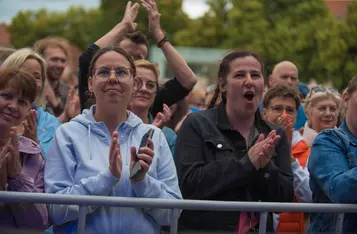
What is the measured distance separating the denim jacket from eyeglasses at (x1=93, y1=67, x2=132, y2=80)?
4.10 ft

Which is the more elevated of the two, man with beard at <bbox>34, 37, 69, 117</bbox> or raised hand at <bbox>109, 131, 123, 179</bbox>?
man with beard at <bbox>34, 37, 69, 117</bbox>

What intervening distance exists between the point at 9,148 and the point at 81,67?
174cm

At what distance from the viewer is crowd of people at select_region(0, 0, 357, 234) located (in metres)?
4.02

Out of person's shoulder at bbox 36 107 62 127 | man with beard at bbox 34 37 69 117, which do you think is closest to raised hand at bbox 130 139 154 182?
person's shoulder at bbox 36 107 62 127

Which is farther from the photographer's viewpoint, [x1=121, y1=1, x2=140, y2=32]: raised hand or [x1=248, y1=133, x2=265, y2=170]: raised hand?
[x1=121, y1=1, x2=140, y2=32]: raised hand

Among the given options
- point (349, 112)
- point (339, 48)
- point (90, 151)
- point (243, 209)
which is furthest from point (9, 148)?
point (339, 48)

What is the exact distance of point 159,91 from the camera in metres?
6.30

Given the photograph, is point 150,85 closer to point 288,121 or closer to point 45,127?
point 45,127

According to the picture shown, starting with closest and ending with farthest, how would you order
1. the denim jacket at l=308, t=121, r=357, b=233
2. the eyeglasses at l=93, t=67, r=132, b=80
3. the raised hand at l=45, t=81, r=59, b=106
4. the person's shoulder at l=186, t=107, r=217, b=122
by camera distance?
the denim jacket at l=308, t=121, r=357, b=233 → the eyeglasses at l=93, t=67, r=132, b=80 → the person's shoulder at l=186, t=107, r=217, b=122 → the raised hand at l=45, t=81, r=59, b=106

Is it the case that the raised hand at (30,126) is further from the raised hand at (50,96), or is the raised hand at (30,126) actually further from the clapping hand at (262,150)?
the raised hand at (50,96)

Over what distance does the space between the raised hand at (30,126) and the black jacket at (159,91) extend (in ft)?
3.26

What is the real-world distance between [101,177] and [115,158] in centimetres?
14

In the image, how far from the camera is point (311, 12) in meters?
54.2

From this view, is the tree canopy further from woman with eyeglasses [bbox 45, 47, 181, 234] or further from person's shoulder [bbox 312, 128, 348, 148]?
woman with eyeglasses [bbox 45, 47, 181, 234]
